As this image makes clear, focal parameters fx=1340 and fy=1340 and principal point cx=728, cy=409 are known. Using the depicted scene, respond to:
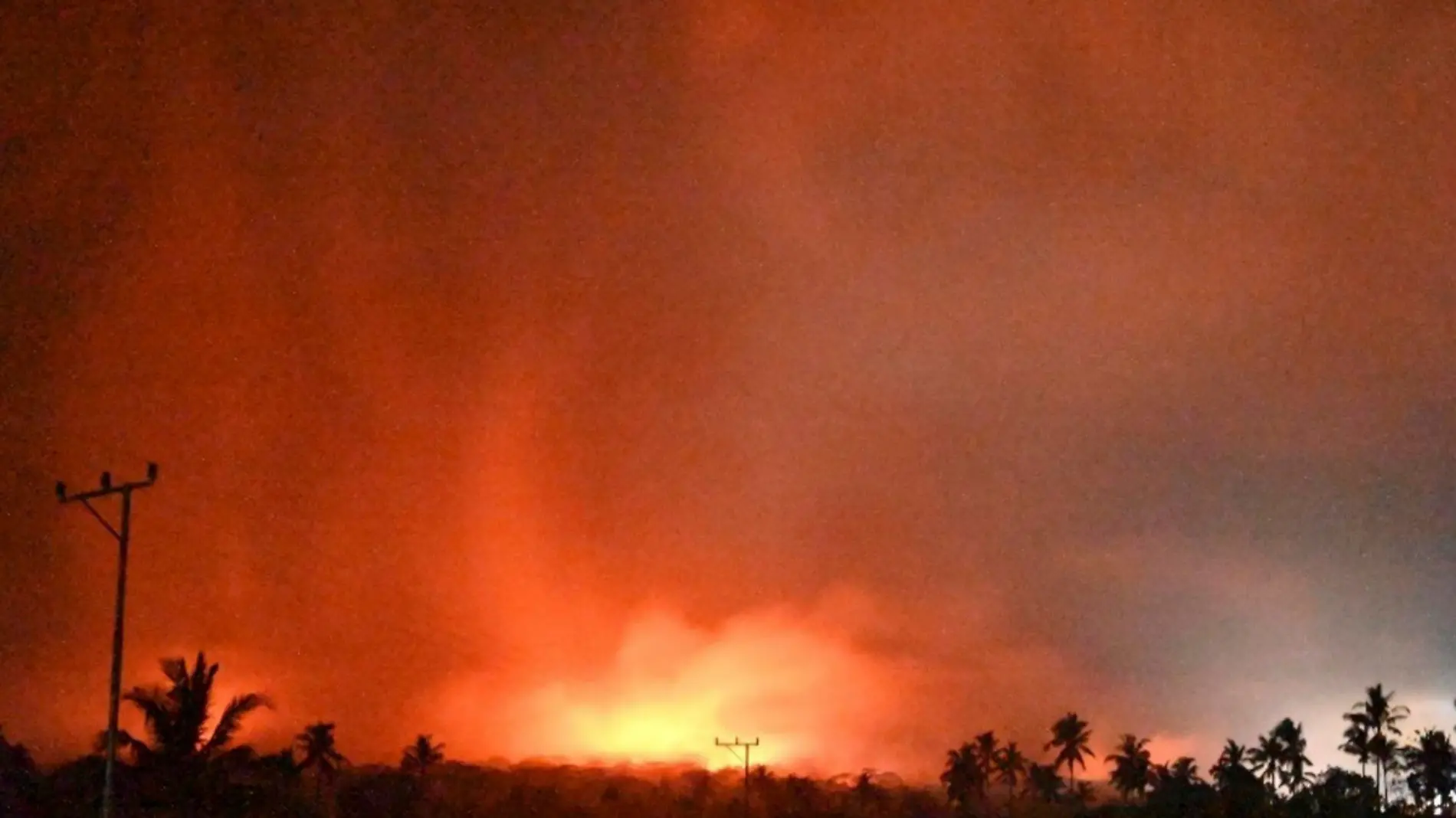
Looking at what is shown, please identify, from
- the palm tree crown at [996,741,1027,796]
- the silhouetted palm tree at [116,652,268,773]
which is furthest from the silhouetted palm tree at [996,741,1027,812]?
the silhouetted palm tree at [116,652,268,773]

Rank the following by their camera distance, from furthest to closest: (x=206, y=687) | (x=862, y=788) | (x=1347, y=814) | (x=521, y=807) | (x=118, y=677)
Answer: (x=862, y=788)
(x=521, y=807)
(x=1347, y=814)
(x=206, y=687)
(x=118, y=677)

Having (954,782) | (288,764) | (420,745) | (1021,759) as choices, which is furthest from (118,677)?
(1021,759)

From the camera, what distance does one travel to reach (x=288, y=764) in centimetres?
6206

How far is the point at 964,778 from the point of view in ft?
413

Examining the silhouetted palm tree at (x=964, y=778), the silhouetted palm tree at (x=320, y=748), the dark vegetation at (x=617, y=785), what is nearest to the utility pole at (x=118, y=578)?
the dark vegetation at (x=617, y=785)

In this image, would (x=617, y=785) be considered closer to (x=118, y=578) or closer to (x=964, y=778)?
(x=964, y=778)

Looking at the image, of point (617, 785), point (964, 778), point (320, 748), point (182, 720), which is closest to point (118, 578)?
point (182, 720)

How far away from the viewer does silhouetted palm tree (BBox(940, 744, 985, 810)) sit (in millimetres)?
125125

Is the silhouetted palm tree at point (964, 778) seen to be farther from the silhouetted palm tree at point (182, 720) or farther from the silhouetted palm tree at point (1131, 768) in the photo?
the silhouetted palm tree at point (182, 720)

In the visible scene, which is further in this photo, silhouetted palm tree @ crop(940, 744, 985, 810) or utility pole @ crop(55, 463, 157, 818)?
silhouetted palm tree @ crop(940, 744, 985, 810)

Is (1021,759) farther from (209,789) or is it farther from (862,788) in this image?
(209,789)

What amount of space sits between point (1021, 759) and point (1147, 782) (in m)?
16.1

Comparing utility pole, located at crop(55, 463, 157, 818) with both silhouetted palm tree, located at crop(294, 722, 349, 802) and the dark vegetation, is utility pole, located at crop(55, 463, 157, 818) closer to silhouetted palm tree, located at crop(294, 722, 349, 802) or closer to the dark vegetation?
the dark vegetation

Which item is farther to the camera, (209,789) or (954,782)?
(954,782)
